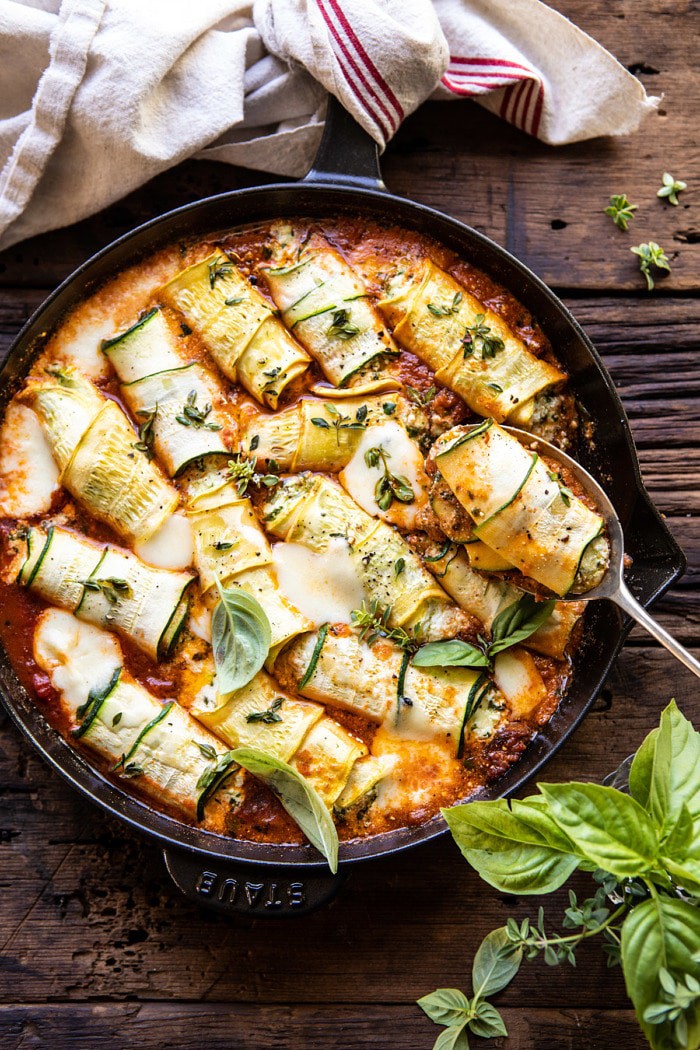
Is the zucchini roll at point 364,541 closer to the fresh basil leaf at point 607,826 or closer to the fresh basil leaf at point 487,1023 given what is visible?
the fresh basil leaf at point 607,826

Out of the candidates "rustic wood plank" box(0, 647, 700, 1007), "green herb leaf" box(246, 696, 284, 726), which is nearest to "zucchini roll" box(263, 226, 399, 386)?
"green herb leaf" box(246, 696, 284, 726)

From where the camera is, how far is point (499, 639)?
9.53ft

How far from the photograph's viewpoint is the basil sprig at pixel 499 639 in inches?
113

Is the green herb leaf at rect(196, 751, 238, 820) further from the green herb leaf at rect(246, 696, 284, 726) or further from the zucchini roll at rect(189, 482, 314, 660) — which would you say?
the zucchini roll at rect(189, 482, 314, 660)

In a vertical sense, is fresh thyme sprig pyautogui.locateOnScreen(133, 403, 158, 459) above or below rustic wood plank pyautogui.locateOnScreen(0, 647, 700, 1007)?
above

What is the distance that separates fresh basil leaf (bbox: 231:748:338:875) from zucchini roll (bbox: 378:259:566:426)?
1311mm

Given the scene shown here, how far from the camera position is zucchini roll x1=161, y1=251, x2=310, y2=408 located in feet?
9.70

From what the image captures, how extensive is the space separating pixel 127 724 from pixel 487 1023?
59.4 inches

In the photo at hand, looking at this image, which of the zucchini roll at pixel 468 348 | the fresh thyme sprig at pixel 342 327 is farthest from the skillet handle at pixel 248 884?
the fresh thyme sprig at pixel 342 327

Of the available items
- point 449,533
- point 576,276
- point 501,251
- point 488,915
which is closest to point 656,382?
point 576,276

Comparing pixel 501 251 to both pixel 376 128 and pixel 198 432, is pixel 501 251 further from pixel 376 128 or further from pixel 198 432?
pixel 198 432

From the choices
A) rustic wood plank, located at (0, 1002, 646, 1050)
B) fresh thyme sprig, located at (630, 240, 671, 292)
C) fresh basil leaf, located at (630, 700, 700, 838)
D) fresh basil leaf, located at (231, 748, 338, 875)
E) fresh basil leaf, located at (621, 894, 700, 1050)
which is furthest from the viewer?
fresh thyme sprig, located at (630, 240, 671, 292)

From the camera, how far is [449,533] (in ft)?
9.43

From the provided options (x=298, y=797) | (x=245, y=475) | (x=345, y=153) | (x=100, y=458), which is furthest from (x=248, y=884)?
(x=345, y=153)
